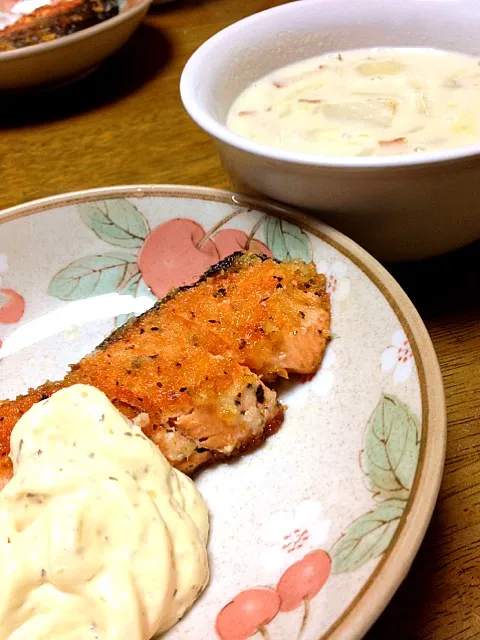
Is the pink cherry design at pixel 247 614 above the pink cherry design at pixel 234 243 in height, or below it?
below

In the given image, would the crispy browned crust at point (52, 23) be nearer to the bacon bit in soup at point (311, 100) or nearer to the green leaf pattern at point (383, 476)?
the bacon bit in soup at point (311, 100)

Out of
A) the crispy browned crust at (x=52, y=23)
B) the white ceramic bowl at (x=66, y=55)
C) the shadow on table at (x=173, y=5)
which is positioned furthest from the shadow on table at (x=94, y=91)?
the shadow on table at (x=173, y=5)

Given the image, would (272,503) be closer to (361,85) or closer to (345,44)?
(361,85)

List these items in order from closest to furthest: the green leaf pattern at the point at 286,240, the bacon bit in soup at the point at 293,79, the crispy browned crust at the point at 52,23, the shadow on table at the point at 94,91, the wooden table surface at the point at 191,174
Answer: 1. the wooden table surface at the point at 191,174
2. the green leaf pattern at the point at 286,240
3. the bacon bit in soup at the point at 293,79
4. the crispy browned crust at the point at 52,23
5. the shadow on table at the point at 94,91

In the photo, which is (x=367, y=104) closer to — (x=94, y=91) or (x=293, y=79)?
(x=293, y=79)

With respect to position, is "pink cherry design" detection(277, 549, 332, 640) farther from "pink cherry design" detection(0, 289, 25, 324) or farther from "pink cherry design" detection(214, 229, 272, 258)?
"pink cherry design" detection(0, 289, 25, 324)

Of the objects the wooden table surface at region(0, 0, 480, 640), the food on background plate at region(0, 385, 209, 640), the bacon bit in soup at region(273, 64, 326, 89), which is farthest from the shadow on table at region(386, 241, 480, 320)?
the food on background plate at region(0, 385, 209, 640)

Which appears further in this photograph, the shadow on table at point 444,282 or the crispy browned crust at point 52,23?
the crispy browned crust at point 52,23
